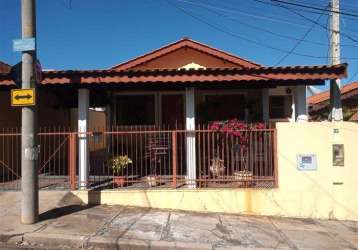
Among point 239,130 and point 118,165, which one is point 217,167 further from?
point 118,165

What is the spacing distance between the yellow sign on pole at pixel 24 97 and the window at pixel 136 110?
20.1 feet

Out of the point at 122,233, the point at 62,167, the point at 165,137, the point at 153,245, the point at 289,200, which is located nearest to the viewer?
the point at 153,245

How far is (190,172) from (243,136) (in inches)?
58.1

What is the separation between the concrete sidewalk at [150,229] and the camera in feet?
24.7

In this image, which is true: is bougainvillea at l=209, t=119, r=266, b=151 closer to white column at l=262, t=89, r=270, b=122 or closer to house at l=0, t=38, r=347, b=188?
house at l=0, t=38, r=347, b=188

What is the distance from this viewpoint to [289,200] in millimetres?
10258

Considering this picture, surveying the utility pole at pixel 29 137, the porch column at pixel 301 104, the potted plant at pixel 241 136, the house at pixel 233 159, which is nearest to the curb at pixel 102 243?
the utility pole at pixel 29 137

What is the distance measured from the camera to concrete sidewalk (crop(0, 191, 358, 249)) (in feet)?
24.7

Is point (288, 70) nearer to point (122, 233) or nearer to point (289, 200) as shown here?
point (289, 200)

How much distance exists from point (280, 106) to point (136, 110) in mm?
4559

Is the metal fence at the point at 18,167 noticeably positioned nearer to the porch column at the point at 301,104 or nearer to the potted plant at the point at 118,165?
the potted plant at the point at 118,165

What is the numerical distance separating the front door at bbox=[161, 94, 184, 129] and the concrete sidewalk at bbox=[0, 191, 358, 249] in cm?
496

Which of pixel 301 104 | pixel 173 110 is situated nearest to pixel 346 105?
pixel 173 110

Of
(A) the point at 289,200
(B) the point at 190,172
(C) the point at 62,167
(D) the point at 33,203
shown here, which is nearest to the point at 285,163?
(A) the point at 289,200
